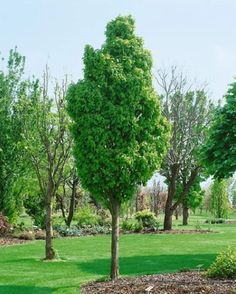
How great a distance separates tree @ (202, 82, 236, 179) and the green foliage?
60.0 inches

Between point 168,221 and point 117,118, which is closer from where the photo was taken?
point 117,118

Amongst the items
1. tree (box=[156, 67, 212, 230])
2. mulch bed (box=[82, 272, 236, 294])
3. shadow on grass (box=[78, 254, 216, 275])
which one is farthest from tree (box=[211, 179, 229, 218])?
mulch bed (box=[82, 272, 236, 294])

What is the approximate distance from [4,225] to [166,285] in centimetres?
1650

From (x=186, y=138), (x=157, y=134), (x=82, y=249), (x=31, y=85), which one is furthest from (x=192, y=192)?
(x=157, y=134)

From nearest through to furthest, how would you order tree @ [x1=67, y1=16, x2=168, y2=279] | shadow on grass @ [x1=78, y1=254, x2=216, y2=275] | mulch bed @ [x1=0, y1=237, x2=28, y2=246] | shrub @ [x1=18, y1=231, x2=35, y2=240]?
tree @ [x1=67, y1=16, x2=168, y2=279], shadow on grass @ [x1=78, y1=254, x2=216, y2=275], mulch bed @ [x1=0, y1=237, x2=28, y2=246], shrub @ [x1=18, y1=231, x2=35, y2=240]

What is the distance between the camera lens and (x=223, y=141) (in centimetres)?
1057

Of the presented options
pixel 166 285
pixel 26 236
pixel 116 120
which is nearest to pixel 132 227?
pixel 26 236

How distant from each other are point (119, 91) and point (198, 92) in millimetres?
23497

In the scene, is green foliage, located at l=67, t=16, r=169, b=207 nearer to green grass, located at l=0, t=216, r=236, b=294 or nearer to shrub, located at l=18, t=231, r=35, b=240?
green grass, located at l=0, t=216, r=236, b=294

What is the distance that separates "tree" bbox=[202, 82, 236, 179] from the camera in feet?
34.0

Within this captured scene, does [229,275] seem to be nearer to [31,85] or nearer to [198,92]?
[31,85]

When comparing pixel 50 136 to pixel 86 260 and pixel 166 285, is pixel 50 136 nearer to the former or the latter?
pixel 86 260

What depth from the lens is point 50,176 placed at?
673 inches

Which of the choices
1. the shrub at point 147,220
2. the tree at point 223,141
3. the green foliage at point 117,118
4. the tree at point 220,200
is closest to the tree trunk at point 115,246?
the green foliage at point 117,118
